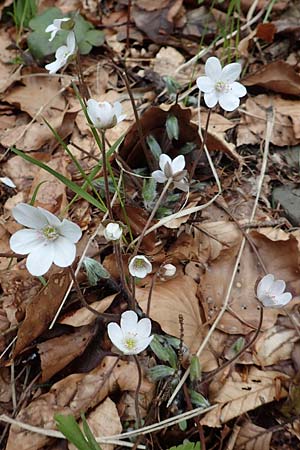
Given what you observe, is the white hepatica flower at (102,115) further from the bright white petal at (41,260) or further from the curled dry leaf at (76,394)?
the curled dry leaf at (76,394)

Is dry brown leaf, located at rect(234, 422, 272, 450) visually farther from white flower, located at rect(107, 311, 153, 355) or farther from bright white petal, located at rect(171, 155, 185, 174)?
bright white petal, located at rect(171, 155, 185, 174)

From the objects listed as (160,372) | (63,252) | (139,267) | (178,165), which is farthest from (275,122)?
(63,252)

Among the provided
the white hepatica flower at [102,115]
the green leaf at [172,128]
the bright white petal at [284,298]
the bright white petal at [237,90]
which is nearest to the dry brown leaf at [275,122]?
the green leaf at [172,128]

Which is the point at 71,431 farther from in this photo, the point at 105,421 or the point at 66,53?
the point at 66,53

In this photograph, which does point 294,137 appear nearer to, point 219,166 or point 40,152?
point 219,166

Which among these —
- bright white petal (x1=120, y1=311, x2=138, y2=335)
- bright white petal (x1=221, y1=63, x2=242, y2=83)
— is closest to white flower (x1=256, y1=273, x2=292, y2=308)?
bright white petal (x1=120, y1=311, x2=138, y2=335)
